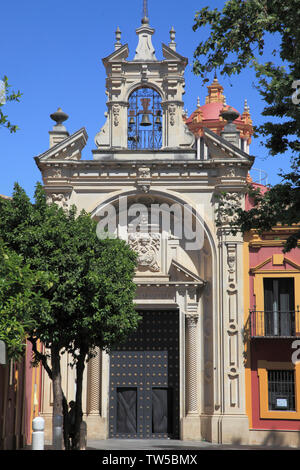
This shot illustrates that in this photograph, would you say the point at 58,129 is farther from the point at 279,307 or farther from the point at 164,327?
the point at 279,307

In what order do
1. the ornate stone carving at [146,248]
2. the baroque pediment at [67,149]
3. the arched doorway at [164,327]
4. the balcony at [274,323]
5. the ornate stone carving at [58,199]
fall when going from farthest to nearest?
the ornate stone carving at [146,248] → the baroque pediment at [67,149] → the ornate stone carving at [58,199] → the arched doorway at [164,327] → the balcony at [274,323]

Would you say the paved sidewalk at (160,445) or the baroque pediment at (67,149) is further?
the baroque pediment at (67,149)

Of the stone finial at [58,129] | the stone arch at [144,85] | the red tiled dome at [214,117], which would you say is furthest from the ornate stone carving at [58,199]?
the red tiled dome at [214,117]

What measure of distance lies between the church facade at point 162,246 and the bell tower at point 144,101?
4cm

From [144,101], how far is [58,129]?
12.0ft

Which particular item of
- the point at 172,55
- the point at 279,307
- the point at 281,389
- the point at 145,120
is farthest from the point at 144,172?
the point at 281,389

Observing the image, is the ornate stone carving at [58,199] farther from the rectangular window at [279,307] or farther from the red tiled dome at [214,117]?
the red tiled dome at [214,117]

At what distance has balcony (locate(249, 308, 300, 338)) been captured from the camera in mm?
28594

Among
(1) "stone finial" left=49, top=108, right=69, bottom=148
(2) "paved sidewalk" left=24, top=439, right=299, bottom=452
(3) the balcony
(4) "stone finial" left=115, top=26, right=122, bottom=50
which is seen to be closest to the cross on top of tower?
(4) "stone finial" left=115, top=26, right=122, bottom=50

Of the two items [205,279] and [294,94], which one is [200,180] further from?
[294,94]

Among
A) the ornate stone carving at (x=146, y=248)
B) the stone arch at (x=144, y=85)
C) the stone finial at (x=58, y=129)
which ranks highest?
the stone arch at (x=144, y=85)

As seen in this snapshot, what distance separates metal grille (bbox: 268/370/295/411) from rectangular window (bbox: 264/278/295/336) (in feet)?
4.76

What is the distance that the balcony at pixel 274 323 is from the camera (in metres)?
28.6

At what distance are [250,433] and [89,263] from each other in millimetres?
→ 9923
